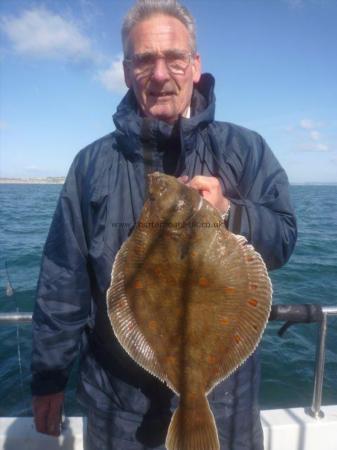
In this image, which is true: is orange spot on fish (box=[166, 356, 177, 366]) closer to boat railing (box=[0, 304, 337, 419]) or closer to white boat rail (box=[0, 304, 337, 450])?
boat railing (box=[0, 304, 337, 419])

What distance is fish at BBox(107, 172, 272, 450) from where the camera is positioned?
6.38ft

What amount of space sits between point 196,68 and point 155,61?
14.2 inches

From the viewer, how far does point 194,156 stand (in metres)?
2.35

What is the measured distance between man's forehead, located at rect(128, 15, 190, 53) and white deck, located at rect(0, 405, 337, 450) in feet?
10.1

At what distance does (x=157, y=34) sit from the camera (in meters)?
2.25

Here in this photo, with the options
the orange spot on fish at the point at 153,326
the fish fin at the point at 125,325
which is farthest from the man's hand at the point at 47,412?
the orange spot on fish at the point at 153,326

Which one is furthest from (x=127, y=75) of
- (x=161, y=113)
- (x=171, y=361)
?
(x=171, y=361)

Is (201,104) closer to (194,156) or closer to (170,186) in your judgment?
(194,156)

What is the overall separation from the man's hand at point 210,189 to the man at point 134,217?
0.70 feet

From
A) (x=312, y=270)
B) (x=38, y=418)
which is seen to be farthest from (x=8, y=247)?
(x=38, y=418)

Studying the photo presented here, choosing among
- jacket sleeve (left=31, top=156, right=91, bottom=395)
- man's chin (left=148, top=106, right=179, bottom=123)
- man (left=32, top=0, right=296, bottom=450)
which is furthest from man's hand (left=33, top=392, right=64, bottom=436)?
man's chin (left=148, top=106, right=179, bottom=123)

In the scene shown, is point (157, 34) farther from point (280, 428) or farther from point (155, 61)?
point (280, 428)

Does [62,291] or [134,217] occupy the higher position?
[134,217]

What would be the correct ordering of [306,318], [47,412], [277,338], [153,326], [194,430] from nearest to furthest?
1. [194,430]
2. [153,326]
3. [47,412]
4. [306,318]
5. [277,338]
